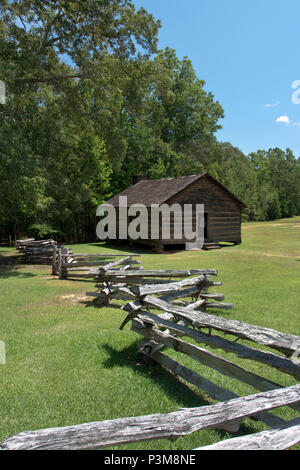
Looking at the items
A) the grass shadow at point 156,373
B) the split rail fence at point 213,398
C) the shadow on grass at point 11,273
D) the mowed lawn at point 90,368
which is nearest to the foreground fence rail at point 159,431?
the split rail fence at point 213,398

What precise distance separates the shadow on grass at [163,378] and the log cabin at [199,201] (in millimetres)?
16366

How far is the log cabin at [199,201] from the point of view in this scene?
22078mm

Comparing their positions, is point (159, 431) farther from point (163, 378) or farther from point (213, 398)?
point (163, 378)

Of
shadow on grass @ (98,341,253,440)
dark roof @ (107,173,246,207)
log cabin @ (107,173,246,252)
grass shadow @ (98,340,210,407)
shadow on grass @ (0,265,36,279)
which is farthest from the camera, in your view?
dark roof @ (107,173,246,207)

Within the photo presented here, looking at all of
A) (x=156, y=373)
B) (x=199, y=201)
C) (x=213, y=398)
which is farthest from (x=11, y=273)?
(x=199, y=201)

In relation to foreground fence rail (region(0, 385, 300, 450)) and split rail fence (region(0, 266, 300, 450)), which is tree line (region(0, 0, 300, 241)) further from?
foreground fence rail (region(0, 385, 300, 450))

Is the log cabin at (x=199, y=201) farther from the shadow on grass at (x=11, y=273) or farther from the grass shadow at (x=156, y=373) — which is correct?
the grass shadow at (x=156, y=373)

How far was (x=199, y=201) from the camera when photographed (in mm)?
23672

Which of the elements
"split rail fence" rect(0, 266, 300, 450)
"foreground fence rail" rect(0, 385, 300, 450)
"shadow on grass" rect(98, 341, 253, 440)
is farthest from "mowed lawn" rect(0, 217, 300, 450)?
"foreground fence rail" rect(0, 385, 300, 450)

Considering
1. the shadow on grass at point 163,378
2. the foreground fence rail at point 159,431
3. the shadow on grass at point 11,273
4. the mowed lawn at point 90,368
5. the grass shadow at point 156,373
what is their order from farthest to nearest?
the shadow on grass at point 11,273 → the grass shadow at point 156,373 → the shadow on grass at point 163,378 → the mowed lawn at point 90,368 → the foreground fence rail at point 159,431

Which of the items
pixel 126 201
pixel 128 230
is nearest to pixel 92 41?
pixel 126 201

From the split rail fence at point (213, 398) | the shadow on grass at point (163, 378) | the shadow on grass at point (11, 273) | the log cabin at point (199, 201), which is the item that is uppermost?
the log cabin at point (199, 201)

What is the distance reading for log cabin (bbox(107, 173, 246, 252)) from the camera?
72.4ft

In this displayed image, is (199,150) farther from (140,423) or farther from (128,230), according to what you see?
(140,423)
